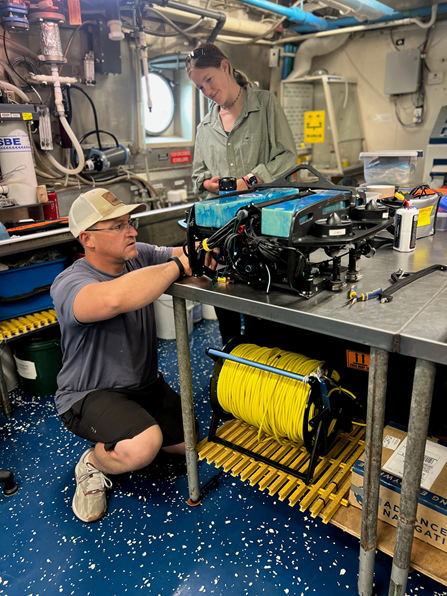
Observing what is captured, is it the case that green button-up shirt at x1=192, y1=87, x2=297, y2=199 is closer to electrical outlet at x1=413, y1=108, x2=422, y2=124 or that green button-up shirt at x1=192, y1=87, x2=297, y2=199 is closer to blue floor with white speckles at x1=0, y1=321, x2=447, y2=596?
blue floor with white speckles at x1=0, y1=321, x2=447, y2=596

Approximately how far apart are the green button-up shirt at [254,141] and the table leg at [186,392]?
3.25 ft

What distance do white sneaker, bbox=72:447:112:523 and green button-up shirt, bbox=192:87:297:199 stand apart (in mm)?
1448

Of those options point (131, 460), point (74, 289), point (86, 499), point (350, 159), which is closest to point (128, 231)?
point (74, 289)

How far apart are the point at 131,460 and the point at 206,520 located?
0.37 meters

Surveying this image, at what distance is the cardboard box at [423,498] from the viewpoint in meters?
1.31

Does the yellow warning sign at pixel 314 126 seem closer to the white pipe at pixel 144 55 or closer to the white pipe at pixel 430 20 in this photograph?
the white pipe at pixel 430 20

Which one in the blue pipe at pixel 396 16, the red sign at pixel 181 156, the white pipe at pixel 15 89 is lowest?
the red sign at pixel 181 156

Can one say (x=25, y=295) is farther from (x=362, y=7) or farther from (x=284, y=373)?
(x=362, y=7)

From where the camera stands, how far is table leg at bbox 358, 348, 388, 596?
3.57 ft

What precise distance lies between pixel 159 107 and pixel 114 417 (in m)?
3.39

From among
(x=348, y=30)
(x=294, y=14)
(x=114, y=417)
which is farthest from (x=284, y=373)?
(x=348, y=30)

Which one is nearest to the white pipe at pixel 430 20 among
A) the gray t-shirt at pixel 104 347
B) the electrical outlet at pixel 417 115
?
the electrical outlet at pixel 417 115

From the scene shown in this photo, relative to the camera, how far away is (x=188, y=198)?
423 cm

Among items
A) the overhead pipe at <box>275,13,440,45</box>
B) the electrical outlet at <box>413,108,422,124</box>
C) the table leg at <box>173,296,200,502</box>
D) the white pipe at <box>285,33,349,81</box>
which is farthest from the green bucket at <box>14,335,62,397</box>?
the electrical outlet at <box>413,108,422,124</box>
